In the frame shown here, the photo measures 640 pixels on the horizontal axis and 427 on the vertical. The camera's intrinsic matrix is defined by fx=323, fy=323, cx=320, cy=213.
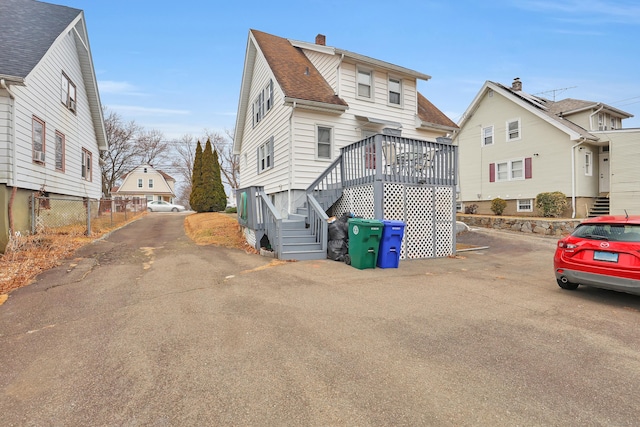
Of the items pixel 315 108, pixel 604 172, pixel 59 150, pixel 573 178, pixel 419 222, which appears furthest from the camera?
pixel 604 172

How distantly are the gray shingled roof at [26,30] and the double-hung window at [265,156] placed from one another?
8102 mm

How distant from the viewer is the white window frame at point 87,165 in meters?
16.0

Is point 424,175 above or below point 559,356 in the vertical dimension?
above

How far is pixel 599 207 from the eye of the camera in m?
18.1

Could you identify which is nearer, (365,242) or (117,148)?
(365,242)

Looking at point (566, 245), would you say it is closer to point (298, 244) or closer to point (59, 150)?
point (298, 244)

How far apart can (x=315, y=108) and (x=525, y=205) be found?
1523 cm

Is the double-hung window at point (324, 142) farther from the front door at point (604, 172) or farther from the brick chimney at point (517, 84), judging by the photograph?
the brick chimney at point (517, 84)

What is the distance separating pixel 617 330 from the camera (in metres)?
4.01

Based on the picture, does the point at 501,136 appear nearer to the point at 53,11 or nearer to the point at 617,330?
the point at 617,330

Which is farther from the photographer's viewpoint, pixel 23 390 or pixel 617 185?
pixel 617 185

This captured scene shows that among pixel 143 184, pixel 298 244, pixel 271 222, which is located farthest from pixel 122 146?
pixel 298 244

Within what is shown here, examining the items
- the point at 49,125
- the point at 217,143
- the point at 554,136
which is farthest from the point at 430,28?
the point at 217,143

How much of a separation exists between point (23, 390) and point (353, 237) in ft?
20.1
